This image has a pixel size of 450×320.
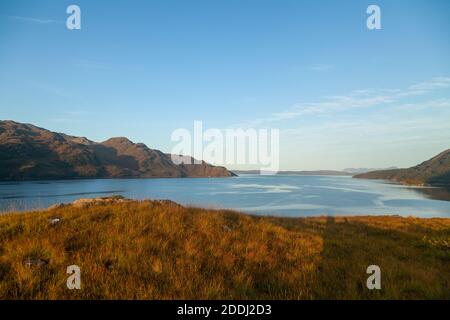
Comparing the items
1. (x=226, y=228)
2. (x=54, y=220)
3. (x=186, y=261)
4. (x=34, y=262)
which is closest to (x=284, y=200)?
(x=226, y=228)

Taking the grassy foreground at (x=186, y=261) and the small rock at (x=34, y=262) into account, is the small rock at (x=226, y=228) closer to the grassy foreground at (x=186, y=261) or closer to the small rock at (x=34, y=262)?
the grassy foreground at (x=186, y=261)

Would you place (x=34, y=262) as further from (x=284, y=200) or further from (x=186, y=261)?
(x=284, y=200)

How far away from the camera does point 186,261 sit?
266 inches

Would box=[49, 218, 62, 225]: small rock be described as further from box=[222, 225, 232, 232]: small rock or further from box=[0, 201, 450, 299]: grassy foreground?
box=[222, 225, 232, 232]: small rock

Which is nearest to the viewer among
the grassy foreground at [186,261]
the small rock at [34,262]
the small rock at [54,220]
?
the grassy foreground at [186,261]

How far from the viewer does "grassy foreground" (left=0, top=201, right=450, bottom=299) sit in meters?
5.39

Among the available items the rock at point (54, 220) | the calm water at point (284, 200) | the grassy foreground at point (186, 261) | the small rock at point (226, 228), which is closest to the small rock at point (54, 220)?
the rock at point (54, 220)

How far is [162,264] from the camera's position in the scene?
643cm

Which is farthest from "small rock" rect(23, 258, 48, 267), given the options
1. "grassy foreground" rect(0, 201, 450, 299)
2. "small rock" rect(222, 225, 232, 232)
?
"small rock" rect(222, 225, 232, 232)

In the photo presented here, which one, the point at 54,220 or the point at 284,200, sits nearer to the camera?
the point at 54,220

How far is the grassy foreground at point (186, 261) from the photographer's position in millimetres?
5395

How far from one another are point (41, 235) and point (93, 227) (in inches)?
57.5
